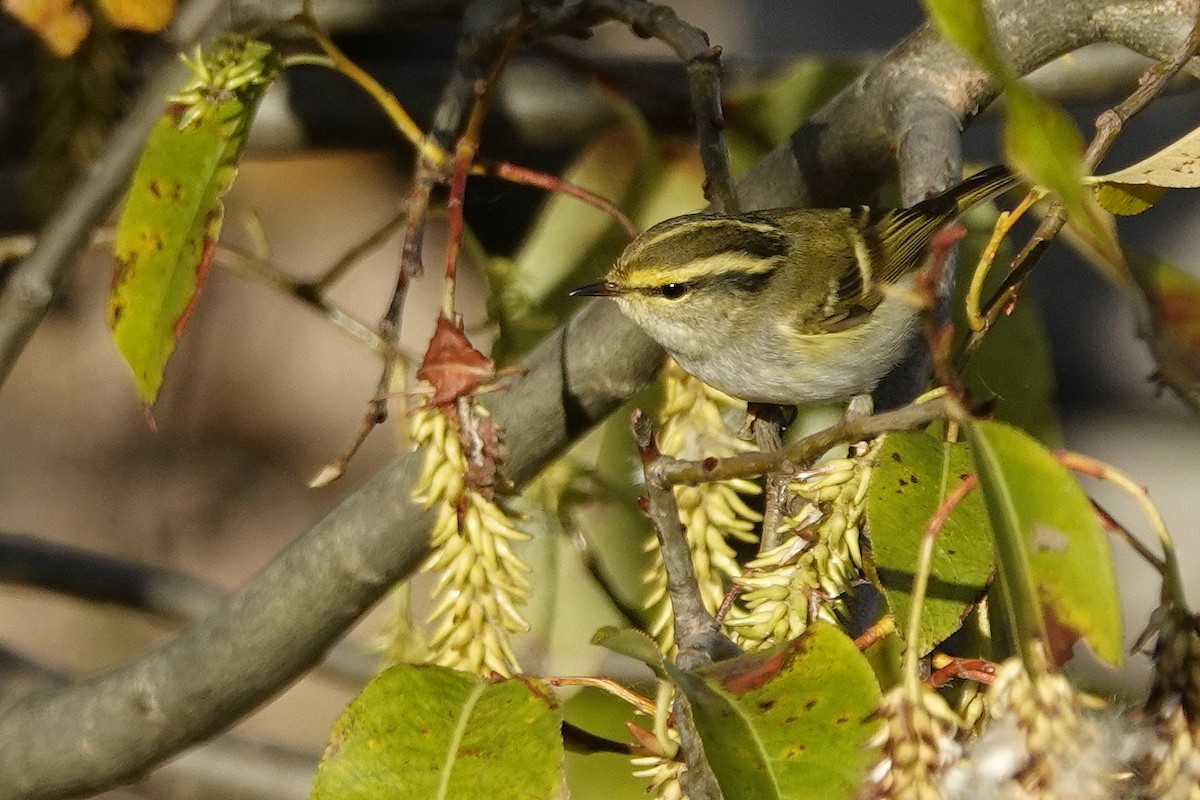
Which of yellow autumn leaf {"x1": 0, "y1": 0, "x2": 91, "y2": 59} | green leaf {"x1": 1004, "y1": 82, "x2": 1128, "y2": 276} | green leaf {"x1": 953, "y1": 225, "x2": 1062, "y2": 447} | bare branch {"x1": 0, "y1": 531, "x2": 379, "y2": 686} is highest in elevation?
yellow autumn leaf {"x1": 0, "y1": 0, "x2": 91, "y2": 59}

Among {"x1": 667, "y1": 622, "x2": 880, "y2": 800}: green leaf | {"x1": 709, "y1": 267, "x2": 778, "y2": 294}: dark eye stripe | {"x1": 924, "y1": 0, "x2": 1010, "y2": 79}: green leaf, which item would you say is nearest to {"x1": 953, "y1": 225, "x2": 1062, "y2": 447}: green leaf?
{"x1": 709, "y1": 267, "x2": 778, "y2": 294}: dark eye stripe

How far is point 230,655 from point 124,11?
1.82 feet

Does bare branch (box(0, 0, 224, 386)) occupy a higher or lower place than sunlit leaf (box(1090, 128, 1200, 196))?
higher

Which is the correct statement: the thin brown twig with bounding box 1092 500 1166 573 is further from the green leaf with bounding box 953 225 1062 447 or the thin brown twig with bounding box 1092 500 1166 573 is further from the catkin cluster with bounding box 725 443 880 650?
the green leaf with bounding box 953 225 1062 447

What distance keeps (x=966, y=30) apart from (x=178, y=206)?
0.64 meters

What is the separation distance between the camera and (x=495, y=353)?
1312 mm

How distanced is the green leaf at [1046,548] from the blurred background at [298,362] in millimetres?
1339

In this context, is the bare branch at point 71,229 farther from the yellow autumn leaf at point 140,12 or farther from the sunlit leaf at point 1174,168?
the sunlit leaf at point 1174,168

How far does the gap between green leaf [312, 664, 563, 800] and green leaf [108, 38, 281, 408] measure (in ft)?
1.00

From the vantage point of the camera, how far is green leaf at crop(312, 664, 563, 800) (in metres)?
0.70

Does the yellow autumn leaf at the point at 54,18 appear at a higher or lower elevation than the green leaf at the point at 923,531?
higher

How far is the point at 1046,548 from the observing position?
1.78 feet

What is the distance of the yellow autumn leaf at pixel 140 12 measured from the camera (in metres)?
1.09

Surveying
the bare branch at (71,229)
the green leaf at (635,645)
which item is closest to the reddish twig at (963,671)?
the green leaf at (635,645)
